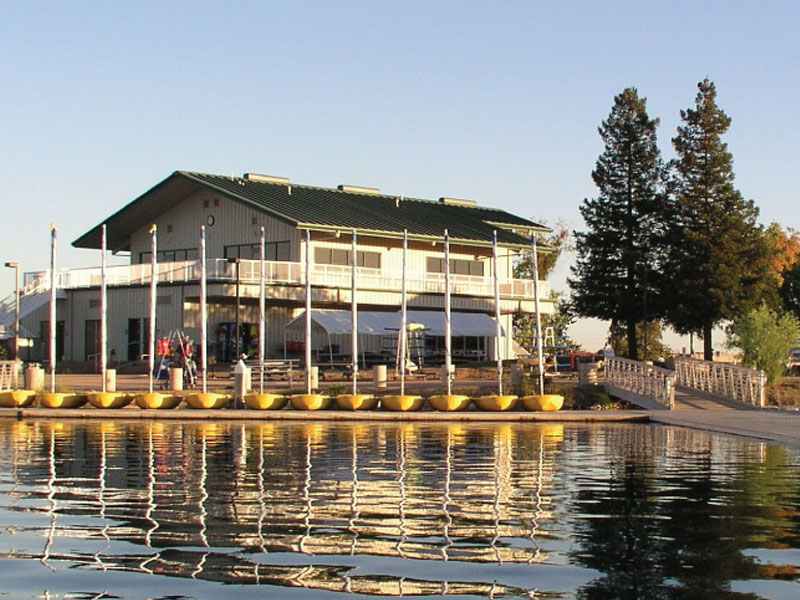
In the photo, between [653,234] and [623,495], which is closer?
Result: [623,495]

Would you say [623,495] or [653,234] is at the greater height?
[653,234]

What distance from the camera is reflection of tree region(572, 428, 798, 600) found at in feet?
36.6

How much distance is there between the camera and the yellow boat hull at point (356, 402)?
38.0 m

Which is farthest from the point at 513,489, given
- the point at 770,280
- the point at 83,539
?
the point at 770,280

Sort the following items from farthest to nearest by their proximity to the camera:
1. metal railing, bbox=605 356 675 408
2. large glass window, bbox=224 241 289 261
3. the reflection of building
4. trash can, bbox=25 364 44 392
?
large glass window, bbox=224 241 289 261 < trash can, bbox=25 364 44 392 < metal railing, bbox=605 356 675 408 < the reflection of building

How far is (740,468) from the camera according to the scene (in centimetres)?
2164

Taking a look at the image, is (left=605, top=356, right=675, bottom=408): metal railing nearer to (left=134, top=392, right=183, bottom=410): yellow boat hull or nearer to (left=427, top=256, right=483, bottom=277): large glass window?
(left=134, top=392, right=183, bottom=410): yellow boat hull

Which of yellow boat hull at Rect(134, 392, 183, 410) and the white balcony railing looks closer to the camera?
yellow boat hull at Rect(134, 392, 183, 410)

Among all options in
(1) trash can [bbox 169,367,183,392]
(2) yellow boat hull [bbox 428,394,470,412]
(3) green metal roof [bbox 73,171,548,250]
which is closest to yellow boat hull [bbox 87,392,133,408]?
(1) trash can [bbox 169,367,183,392]

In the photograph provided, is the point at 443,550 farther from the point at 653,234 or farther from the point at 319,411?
the point at 653,234

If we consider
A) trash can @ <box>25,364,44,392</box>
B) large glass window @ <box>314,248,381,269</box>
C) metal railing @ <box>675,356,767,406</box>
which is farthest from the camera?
large glass window @ <box>314,248,381,269</box>

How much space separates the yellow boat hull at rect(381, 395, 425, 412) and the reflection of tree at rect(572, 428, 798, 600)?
52.7 feet

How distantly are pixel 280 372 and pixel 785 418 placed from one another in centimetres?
2082

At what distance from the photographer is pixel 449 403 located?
37.7 m
